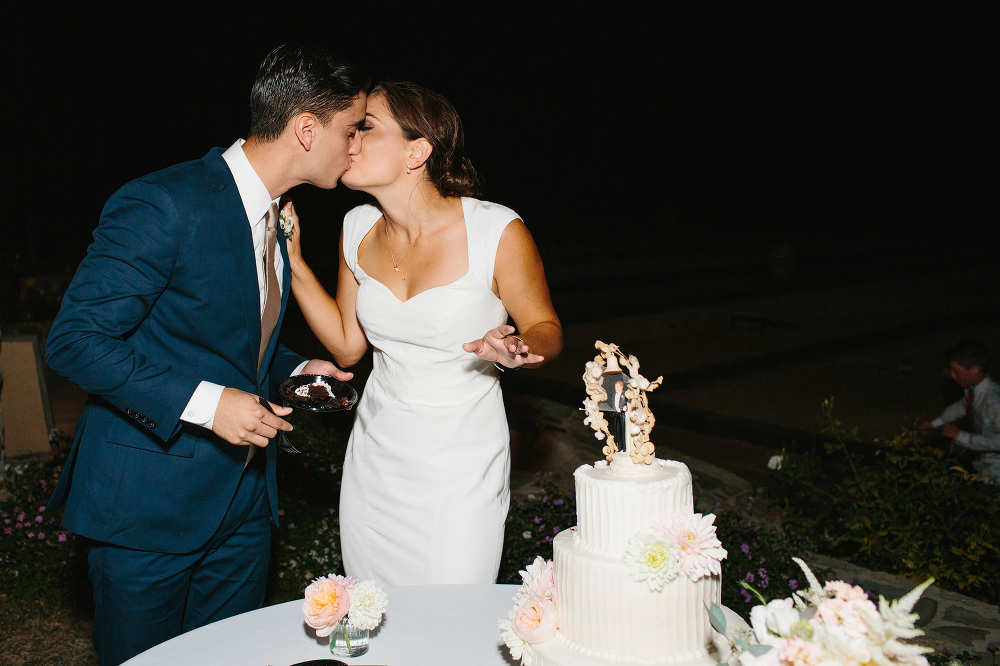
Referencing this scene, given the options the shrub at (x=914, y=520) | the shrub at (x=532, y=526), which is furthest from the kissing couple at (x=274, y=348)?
the shrub at (x=914, y=520)

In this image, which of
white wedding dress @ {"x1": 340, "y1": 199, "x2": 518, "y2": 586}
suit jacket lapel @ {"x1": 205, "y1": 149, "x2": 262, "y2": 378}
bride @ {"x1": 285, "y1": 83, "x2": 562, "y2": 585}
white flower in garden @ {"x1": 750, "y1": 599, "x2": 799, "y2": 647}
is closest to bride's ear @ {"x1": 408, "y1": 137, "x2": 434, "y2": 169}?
bride @ {"x1": 285, "y1": 83, "x2": 562, "y2": 585}

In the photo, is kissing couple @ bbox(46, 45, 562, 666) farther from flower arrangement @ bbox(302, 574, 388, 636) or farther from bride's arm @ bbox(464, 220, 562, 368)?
flower arrangement @ bbox(302, 574, 388, 636)

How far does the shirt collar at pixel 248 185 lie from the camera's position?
7.00 feet

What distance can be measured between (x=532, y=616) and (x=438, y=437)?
39.0 inches

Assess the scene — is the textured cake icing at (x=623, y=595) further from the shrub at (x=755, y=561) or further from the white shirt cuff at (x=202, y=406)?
the shrub at (x=755, y=561)

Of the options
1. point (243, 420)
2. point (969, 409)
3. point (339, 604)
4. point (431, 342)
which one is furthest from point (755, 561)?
point (243, 420)

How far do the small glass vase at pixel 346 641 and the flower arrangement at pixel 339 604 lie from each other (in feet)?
0.08

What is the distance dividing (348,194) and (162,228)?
14.3 m

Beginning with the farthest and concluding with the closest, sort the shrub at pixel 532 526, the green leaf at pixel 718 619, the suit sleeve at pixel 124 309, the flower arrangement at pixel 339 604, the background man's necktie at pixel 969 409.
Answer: the background man's necktie at pixel 969 409, the shrub at pixel 532 526, the suit sleeve at pixel 124 309, the flower arrangement at pixel 339 604, the green leaf at pixel 718 619

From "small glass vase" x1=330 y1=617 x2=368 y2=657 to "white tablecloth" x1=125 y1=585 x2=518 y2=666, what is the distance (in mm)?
17

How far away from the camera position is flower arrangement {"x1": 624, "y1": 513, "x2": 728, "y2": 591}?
4.72ft

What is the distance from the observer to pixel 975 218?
77.9 ft

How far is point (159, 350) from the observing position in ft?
6.73

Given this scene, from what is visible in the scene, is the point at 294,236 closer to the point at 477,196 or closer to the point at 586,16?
the point at 477,196
